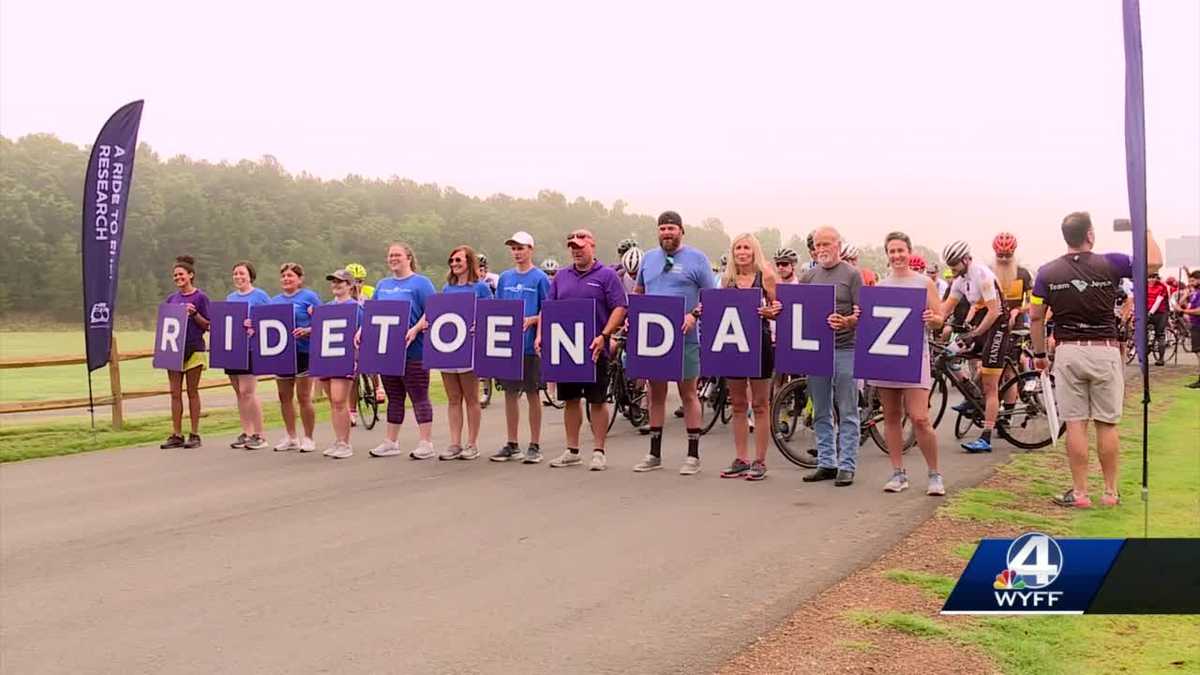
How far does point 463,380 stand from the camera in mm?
10484

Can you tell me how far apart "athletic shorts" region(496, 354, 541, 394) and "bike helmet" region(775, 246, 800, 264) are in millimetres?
3354

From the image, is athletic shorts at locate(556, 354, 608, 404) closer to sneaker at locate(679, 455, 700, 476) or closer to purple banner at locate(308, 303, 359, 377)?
sneaker at locate(679, 455, 700, 476)

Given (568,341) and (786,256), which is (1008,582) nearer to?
(568,341)

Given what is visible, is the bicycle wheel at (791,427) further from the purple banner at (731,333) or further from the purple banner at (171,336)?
the purple banner at (171,336)

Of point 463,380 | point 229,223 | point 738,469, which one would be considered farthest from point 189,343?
point 229,223

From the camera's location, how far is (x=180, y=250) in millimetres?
98375

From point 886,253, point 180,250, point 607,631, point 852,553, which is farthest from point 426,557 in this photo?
point 180,250

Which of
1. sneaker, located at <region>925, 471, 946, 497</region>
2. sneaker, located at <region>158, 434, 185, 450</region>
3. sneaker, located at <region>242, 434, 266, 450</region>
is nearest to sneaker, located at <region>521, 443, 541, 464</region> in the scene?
sneaker, located at <region>242, 434, 266, 450</region>

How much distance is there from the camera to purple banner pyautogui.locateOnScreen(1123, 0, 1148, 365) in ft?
16.7

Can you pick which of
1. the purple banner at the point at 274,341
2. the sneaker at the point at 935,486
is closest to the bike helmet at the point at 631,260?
the purple banner at the point at 274,341

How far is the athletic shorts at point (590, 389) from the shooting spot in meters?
9.58

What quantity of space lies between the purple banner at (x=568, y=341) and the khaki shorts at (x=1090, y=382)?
13.2ft

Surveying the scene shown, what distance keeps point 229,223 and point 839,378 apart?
10473cm

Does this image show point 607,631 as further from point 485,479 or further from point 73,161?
point 73,161
